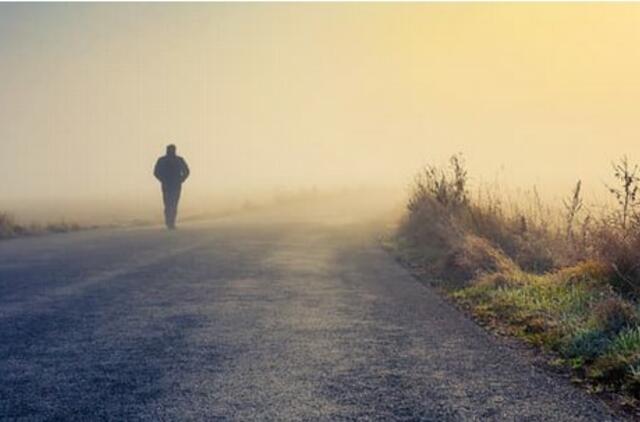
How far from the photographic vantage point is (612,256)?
31.2ft

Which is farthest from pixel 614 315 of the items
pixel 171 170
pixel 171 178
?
pixel 171 170

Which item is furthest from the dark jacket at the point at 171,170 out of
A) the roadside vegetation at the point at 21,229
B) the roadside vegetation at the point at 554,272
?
the roadside vegetation at the point at 554,272

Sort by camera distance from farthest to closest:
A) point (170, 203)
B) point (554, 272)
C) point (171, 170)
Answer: point (171, 170) < point (170, 203) < point (554, 272)

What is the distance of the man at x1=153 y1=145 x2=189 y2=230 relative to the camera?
2370 centimetres

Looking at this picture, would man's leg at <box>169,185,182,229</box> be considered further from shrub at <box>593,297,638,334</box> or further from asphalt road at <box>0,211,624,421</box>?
shrub at <box>593,297,638,334</box>

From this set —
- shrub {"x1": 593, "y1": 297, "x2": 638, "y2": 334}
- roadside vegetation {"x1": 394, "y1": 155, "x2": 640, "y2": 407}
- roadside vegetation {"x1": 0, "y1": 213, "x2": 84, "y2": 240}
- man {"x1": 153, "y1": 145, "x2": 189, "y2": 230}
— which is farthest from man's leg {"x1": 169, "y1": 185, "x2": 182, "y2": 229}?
shrub {"x1": 593, "y1": 297, "x2": 638, "y2": 334}

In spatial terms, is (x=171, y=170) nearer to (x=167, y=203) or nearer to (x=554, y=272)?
(x=167, y=203)

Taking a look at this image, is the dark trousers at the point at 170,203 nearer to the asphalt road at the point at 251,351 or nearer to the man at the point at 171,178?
the man at the point at 171,178

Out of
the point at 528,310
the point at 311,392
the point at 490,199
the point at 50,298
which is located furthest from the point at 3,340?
the point at 490,199

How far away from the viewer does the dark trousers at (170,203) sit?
77.5ft

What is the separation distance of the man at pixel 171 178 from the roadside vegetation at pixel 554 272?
871 cm

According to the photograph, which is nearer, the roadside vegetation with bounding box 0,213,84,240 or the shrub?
the shrub

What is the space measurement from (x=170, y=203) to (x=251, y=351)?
17394mm

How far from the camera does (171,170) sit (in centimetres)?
2427
